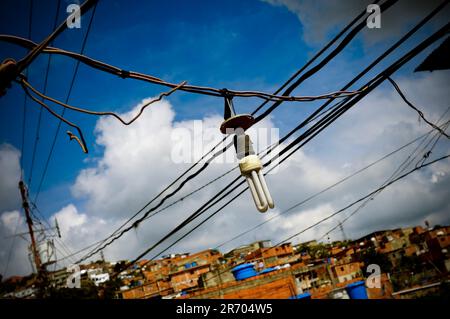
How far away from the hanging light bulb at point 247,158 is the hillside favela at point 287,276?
231 inches

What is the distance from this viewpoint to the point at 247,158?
262 centimetres

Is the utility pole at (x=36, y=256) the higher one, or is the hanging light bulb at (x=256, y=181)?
the utility pole at (x=36, y=256)

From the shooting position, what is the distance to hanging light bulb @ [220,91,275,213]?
8.43 ft

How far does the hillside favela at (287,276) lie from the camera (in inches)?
825

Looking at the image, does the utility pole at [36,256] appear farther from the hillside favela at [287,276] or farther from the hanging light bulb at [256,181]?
the hanging light bulb at [256,181]

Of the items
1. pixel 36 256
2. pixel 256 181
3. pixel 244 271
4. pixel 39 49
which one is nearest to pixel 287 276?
pixel 244 271

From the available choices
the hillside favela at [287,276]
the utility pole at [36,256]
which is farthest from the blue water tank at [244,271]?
A: the utility pole at [36,256]

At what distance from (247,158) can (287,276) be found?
2205cm

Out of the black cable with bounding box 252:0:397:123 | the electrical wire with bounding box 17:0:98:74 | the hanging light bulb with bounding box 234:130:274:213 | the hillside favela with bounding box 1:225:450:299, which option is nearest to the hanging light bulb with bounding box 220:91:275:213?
the hanging light bulb with bounding box 234:130:274:213

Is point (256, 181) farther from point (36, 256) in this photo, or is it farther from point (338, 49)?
point (36, 256)

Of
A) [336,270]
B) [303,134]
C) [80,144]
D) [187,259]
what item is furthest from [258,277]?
[187,259]

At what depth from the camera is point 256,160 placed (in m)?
2.61
